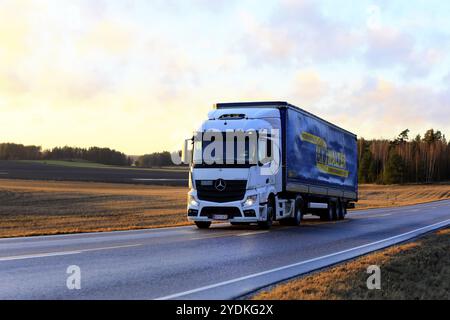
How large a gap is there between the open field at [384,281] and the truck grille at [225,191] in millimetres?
6163

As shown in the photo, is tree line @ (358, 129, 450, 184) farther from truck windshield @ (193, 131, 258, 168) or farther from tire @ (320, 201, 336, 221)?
truck windshield @ (193, 131, 258, 168)

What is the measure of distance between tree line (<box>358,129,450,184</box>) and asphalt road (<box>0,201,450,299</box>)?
13322 cm

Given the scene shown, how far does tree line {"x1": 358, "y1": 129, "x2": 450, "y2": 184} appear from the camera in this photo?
153000mm

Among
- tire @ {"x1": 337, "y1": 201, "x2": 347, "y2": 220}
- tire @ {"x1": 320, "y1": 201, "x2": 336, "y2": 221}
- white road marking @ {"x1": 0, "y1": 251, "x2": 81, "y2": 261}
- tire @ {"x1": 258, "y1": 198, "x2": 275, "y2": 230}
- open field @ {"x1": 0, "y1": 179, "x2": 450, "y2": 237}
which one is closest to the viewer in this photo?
white road marking @ {"x1": 0, "y1": 251, "x2": 81, "y2": 261}

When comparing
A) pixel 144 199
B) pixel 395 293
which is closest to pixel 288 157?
pixel 395 293

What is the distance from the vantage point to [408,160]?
164 meters

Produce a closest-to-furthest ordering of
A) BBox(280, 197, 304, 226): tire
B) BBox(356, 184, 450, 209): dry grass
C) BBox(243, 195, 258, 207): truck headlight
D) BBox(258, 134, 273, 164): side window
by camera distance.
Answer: BBox(243, 195, 258, 207): truck headlight → BBox(258, 134, 273, 164): side window → BBox(280, 197, 304, 226): tire → BBox(356, 184, 450, 209): dry grass

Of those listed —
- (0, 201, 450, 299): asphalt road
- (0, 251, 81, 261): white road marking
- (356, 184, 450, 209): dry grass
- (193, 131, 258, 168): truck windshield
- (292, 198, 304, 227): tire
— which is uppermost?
(193, 131, 258, 168): truck windshield

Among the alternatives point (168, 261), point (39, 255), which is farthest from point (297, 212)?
point (39, 255)

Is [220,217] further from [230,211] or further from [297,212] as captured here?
[297,212]

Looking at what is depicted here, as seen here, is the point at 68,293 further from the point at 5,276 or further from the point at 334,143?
the point at 334,143

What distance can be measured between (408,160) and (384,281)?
533ft

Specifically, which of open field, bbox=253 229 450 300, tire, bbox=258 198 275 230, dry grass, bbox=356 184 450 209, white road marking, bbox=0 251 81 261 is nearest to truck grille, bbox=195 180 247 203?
tire, bbox=258 198 275 230

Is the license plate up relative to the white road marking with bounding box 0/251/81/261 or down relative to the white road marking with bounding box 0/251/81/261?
up
